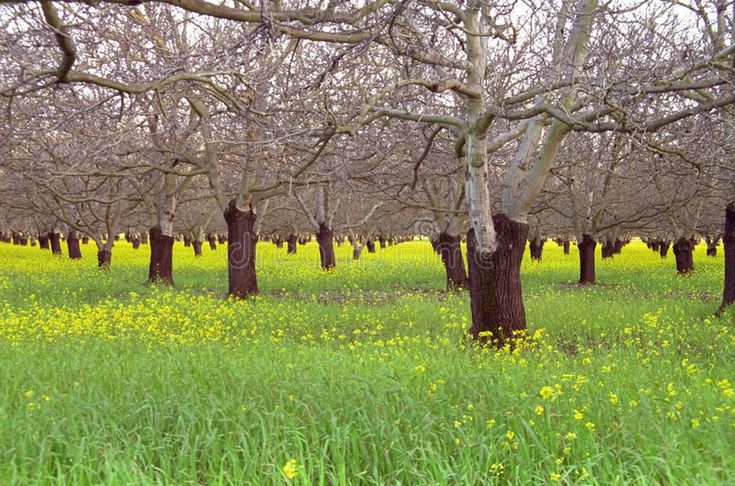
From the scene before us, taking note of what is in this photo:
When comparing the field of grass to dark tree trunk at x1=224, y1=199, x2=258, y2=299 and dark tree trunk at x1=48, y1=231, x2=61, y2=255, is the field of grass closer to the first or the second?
dark tree trunk at x1=224, y1=199, x2=258, y2=299

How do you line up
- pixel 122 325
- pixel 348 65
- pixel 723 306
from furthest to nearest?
pixel 723 306 → pixel 122 325 → pixel 348 65

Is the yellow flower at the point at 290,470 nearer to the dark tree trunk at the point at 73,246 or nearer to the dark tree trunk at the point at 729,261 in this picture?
the dark tree trunk at the point at 729,261

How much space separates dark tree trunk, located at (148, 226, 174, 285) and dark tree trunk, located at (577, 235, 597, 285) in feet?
A: 45.8

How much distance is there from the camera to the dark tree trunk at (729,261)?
37.8 ft

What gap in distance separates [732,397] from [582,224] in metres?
16.0

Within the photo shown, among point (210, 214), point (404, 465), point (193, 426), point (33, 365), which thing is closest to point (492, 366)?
point (404, 465)

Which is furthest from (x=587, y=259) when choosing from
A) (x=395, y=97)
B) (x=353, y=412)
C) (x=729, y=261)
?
(x=353, y=412)

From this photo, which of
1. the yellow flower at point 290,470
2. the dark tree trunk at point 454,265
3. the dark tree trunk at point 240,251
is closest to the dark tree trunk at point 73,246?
the dark tree trunk at point 240,251

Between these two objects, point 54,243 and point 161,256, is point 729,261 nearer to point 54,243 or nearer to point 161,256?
point 161,256

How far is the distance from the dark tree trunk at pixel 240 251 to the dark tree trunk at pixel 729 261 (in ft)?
35.4

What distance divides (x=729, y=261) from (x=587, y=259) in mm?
8532

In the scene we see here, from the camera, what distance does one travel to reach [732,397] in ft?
15.7

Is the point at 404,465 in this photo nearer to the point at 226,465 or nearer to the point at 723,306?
the point at 226,465

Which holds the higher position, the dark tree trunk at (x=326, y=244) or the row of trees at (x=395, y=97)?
the row of trees at (x=395, y=97)
